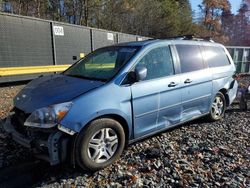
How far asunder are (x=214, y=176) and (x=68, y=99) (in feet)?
6.96

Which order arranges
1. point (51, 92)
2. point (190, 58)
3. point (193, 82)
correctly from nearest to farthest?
point (51, 92)
point (193, 82)
point (190, 58)

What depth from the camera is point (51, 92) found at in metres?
3.54

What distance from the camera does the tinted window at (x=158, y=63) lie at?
4.14 meters

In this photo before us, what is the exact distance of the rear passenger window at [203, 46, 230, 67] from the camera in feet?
17.7

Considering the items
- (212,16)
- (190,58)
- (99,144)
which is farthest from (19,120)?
(212,16)

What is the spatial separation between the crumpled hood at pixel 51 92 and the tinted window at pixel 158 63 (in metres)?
0.89

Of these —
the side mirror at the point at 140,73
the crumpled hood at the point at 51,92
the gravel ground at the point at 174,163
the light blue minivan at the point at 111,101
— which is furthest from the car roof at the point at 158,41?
the gravel ground at the point at 174,163

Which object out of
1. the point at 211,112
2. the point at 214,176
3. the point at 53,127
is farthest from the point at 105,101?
the point at 211,112

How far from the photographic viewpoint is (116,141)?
12.0ft

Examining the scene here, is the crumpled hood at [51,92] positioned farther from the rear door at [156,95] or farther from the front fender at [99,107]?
the rear door at [156,95]

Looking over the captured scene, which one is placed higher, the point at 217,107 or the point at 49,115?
the point at 49,115

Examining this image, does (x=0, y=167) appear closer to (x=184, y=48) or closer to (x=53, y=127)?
(x=53, y=127)

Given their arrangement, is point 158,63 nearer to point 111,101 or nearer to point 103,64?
point 103,64

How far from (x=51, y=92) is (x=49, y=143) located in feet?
2.46
